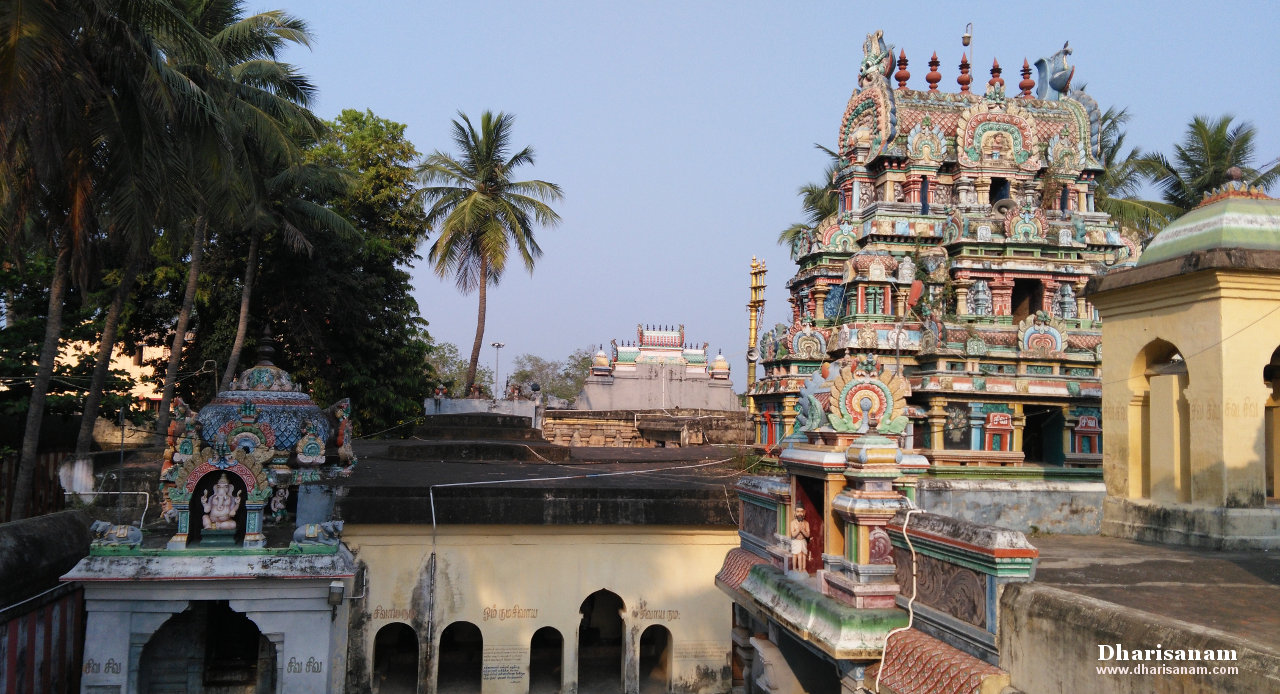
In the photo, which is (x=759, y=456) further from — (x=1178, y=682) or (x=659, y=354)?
(x=659, y=354)

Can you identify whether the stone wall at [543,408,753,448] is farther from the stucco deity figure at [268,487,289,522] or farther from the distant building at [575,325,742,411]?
the stucco deity figure at [268,487,289,522]

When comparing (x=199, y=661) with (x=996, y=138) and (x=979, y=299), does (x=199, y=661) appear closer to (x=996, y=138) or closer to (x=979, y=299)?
(x=979, y=299)

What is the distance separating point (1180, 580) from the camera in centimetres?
689

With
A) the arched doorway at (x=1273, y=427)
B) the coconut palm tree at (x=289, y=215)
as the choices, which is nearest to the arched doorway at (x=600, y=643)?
the arched doorway at (x=1273, y=427)

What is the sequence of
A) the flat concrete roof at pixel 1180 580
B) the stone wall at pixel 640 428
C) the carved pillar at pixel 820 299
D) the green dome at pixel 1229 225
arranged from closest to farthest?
the flat concrete roof at pixel 1180 580 < the green dome at pixel 1229 225 < the carved pillar at pixel 820 299 < the stone wall at pixel 640 428

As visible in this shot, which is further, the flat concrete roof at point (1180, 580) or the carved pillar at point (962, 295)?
the carved pillar at point (962, 295)

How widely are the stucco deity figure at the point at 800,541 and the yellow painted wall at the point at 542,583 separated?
14.6 ft

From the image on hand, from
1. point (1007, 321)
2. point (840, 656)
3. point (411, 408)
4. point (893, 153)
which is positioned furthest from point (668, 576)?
point (411, 408)

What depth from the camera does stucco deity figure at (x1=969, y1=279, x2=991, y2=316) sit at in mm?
18281

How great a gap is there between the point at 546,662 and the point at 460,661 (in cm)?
138

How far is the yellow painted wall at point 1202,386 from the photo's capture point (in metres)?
8.66

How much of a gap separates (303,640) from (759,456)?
9505 mm

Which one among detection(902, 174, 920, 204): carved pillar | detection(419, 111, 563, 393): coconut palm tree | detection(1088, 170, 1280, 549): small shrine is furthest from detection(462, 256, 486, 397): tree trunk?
detection(1088, 170, 1280, 549): small shrine

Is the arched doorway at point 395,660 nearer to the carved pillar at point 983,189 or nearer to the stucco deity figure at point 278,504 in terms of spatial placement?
the stucco deity figure at point 278,504
